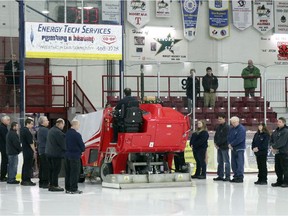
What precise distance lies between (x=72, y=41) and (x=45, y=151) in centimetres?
489

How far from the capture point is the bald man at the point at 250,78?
22531 mm

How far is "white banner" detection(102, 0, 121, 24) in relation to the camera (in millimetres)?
23781

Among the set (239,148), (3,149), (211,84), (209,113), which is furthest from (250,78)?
(3,149)

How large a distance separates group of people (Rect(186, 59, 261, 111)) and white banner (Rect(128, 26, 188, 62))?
3.79 m

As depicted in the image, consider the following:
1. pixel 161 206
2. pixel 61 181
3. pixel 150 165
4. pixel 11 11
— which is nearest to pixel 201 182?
pixel 150 165

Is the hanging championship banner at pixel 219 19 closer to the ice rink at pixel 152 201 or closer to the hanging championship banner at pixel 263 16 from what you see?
the hanging championship banner at pixel 263 16

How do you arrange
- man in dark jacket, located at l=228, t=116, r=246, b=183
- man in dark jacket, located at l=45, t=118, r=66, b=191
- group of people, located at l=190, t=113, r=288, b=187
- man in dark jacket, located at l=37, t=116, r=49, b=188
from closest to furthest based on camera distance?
man in dark jacket, located at l=45, t=118, r=66, b=191 < group of people, located at l=190, t=113, r=288, b=187 < man in dark jacket, located at l=37, t=116, r=49, b=188 < man in dark jacket, located at l=228, t=116, r=246, b=183

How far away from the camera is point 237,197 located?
469 inches

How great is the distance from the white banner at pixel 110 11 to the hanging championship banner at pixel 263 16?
5725mm

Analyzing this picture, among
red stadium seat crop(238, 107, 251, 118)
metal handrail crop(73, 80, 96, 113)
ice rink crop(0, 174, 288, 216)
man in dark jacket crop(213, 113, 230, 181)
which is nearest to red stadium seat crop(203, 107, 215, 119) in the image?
red stadium seat crop(238, 107, 251, 118)

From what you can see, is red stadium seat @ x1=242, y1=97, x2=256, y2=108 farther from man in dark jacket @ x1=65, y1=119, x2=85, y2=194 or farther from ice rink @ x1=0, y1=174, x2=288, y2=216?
man in dark jacket @ x1=65, y1=119, x2=85, y2=194

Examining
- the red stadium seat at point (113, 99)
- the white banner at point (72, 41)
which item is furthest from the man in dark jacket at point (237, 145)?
the red stadium seat at point (113, 99)

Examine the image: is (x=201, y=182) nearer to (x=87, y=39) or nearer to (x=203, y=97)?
(x=87, y=39)

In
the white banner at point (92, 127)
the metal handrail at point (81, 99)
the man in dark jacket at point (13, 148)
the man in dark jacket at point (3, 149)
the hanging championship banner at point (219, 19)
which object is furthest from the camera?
the hanging championship banner at point (219, 19)
